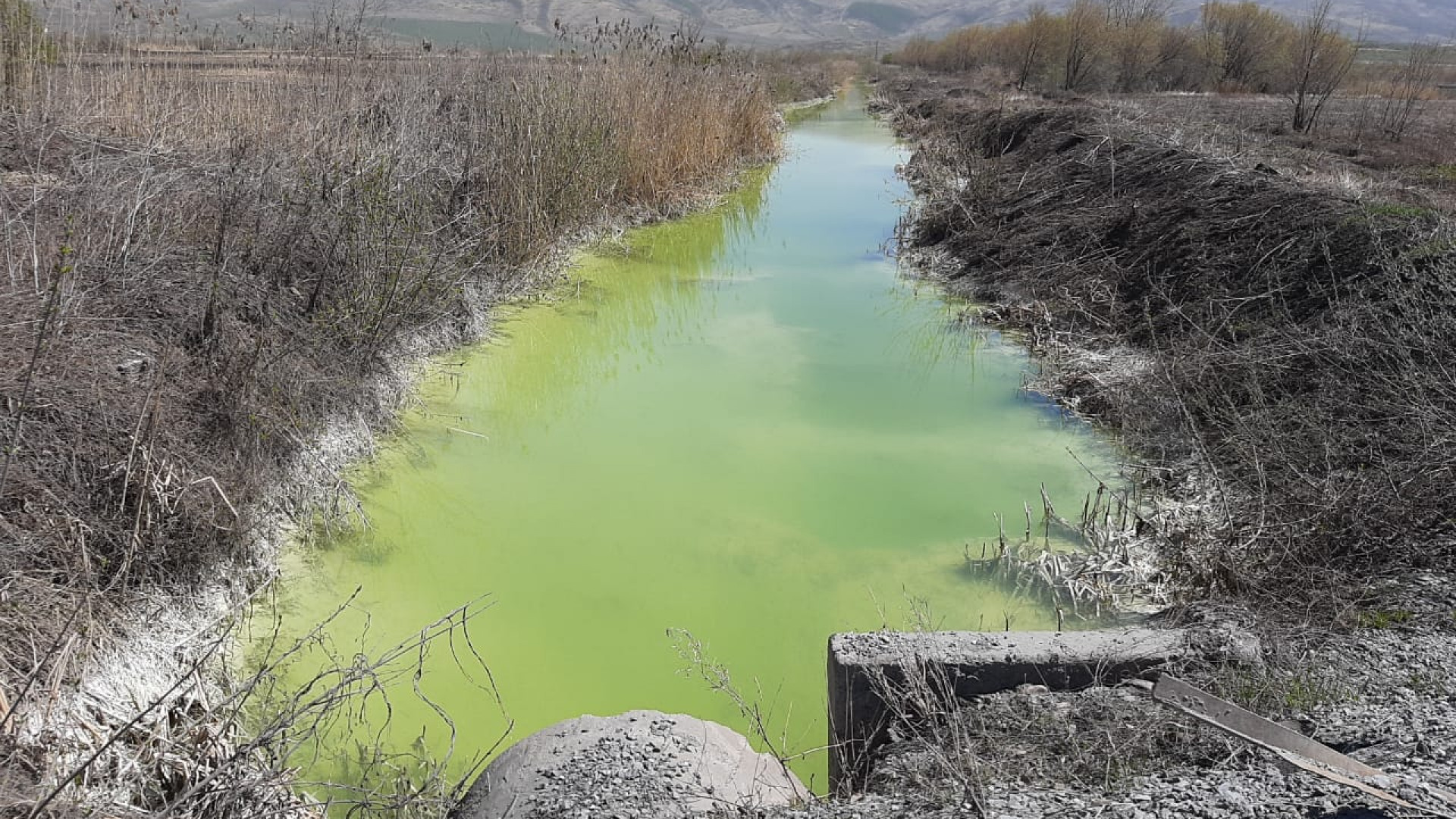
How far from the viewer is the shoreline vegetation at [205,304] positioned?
2.28m

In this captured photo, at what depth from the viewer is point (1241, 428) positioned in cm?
383

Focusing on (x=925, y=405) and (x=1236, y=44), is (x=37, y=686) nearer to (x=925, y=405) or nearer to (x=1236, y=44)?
(x=925, y=405)

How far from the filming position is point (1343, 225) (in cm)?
560

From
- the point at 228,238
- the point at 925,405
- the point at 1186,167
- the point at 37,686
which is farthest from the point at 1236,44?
the point at 37,686

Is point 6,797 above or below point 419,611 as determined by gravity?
above

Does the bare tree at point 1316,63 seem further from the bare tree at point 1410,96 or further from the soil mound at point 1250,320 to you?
the soil mound at point 1250,320

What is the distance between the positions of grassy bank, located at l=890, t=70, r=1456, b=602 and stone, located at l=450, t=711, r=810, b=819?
1765mm

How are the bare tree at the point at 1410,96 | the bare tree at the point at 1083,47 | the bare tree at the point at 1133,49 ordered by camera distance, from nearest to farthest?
the bare tree at the point at 1410,96
the bare tree at the point at 1083,47
the bare tree at the point at 1133,49

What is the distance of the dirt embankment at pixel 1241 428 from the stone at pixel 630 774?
1.02 feet

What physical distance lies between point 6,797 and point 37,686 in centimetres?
56

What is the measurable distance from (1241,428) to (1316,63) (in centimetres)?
1719

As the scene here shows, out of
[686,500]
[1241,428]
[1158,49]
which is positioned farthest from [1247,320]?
[1158,49]

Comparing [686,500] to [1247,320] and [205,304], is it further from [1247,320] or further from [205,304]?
[1247,320]

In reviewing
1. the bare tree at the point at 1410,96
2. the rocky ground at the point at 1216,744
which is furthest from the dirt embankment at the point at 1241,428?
the bare tree at the point at 1410,96
